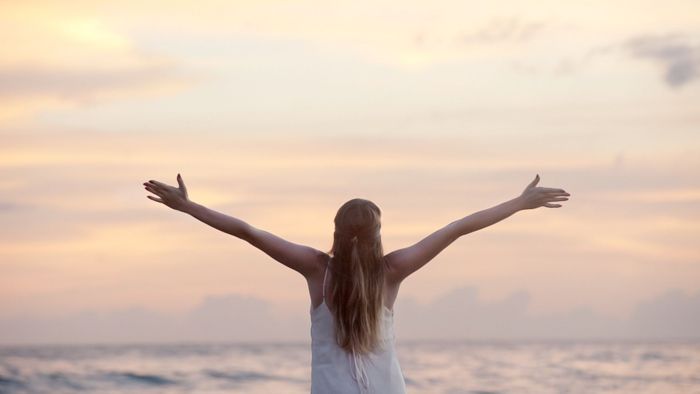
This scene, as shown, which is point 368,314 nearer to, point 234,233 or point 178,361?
point 234,233

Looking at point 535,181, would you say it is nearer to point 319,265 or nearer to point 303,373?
point 319,265

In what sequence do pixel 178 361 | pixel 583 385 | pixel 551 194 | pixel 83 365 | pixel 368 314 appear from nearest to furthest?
pixel 368 314, pixel 551 194, pixel 583 385, pixel 83 365, pixel 178 361

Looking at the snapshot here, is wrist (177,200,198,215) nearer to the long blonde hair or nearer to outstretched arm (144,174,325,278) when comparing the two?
outstretched arm (144,174,325,278)

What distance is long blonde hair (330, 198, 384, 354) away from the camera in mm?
5020

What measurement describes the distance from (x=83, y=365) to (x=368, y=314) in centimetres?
3436

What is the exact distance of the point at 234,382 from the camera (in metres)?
31.4

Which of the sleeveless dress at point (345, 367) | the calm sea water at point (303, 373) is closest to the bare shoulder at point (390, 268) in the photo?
the sleeveless dress at point (345, 367)

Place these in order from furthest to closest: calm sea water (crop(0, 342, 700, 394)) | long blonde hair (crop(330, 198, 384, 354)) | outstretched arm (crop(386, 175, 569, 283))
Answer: calm sea water (crop(0, 342, 700, 394)) → outstretched arm (crop(386, 175, 569, 283)) → long blonde hair (crop(330, 198, 384, 354))

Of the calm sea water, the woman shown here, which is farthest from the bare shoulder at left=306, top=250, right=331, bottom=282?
the calm sea water

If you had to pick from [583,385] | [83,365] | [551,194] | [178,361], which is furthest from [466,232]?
[178,361]

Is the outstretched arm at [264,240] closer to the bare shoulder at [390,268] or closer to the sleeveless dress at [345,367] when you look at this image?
the sleeveless dress at [345,367]

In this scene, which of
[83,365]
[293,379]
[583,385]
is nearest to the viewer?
[583,385]

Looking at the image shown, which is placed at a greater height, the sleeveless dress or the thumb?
the thumb

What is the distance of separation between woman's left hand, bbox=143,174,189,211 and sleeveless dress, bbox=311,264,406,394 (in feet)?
2.44
